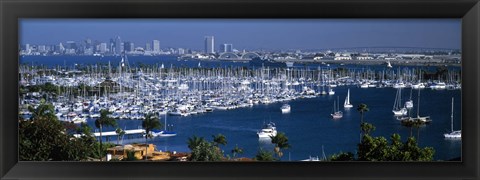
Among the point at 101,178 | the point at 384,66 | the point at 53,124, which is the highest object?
the point at 384,66

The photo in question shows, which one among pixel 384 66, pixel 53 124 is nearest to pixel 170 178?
pixel 53 124

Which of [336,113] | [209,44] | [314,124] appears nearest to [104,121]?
[209,44]

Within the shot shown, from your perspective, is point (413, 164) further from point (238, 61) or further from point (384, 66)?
point (238, 61)

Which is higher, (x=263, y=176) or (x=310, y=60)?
A: (x=310, y=60)

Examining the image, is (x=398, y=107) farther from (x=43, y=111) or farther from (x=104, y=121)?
(x=43, y=111)

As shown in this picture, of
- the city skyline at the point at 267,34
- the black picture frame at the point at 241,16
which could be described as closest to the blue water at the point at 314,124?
the city skyline at the point at 267,34

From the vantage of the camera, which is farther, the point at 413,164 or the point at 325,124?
the point at 325,124

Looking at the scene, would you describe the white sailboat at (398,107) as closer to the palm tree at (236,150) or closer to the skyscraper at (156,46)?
the palm tree at (236,150)
